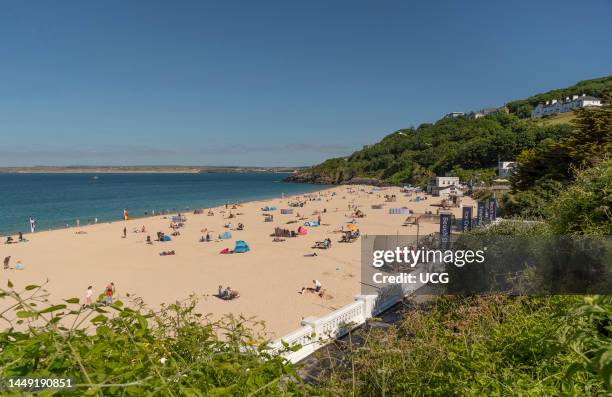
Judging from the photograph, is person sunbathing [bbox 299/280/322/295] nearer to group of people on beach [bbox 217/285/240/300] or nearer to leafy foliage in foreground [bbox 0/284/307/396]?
group of people on beach [bbox 217/285/240/300]

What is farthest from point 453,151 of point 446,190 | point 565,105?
point 446,190

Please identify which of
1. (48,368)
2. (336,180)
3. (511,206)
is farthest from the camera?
(336,180)

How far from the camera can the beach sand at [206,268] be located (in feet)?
47.6

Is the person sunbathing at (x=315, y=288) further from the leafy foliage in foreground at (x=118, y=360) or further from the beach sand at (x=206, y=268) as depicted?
the leafy foliage in foreground at (x=118, y=360)

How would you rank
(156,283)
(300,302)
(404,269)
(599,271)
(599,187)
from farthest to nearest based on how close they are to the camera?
(156,283), (404,269), (300,302), (599,187), (599,271)

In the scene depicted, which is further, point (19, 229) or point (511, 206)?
point (19, 229)

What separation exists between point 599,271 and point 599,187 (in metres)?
1.26

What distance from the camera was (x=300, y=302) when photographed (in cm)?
1429

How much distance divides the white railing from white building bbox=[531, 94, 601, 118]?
11906cm

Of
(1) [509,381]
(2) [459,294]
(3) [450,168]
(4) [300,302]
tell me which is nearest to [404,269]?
(4) [300,302]

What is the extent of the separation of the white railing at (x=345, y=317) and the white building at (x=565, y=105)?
11906 centimetres

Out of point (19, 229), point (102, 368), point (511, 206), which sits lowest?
point (19, 229)

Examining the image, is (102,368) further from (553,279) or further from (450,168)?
(450,168)

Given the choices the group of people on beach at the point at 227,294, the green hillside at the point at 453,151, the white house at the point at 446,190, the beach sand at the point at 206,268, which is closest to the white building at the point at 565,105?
the green hillside at the point at 453,151
